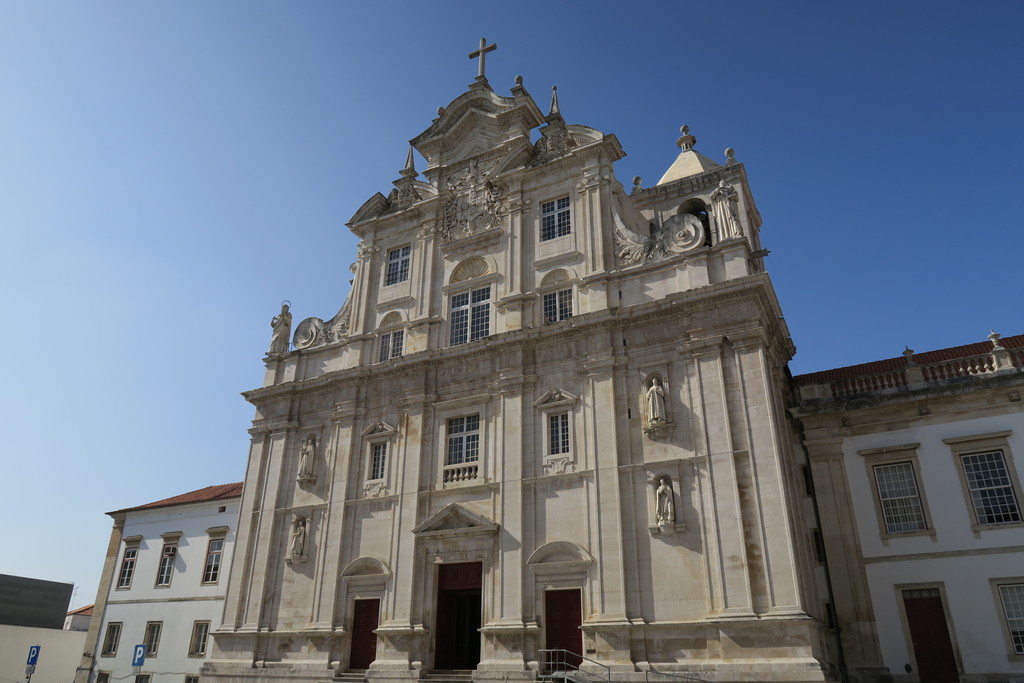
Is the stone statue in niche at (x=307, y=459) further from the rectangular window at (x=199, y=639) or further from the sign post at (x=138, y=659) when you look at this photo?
the sign post at (x=138, y=659)

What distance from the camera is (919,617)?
19.8m

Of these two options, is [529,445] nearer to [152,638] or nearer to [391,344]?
[391,344]

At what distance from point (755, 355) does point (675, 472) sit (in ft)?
13.0

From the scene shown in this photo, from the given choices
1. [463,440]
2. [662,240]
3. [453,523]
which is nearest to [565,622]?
[453,523]

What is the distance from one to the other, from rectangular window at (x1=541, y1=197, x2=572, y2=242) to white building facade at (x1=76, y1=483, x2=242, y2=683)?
1812 centimetres

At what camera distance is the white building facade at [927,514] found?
19.1m

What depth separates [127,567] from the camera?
109ft

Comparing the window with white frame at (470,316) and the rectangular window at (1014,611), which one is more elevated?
the window with white frame at (470,316)

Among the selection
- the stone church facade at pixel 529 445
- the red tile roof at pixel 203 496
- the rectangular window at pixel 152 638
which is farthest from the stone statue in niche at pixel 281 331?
the rectangular window at pixel 152 638

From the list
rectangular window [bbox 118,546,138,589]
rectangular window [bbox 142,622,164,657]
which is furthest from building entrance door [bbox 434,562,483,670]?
rectangular window [bbox 118,546,138,589]

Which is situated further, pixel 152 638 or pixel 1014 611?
pixel 152 638

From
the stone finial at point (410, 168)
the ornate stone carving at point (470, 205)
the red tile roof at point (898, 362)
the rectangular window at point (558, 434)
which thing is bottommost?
the rectangular window at point (558, 434)

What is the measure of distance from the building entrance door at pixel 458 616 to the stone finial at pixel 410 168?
16384 mm

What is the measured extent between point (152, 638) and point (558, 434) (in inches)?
845
